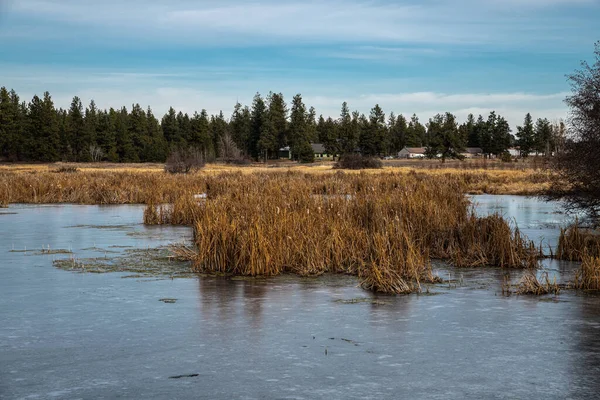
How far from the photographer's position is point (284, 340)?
24.9 ft

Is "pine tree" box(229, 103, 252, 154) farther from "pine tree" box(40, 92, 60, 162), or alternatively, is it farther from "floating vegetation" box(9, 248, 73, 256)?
"floating vegetation" box(9, 248, 73, 256)

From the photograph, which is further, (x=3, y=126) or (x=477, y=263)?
(x=3, y=126)

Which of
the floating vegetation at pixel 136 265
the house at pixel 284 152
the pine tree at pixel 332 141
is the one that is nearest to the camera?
the floating vegetation at pixel 136 265

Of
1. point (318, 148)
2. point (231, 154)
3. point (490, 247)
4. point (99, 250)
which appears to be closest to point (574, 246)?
point (490, 247)

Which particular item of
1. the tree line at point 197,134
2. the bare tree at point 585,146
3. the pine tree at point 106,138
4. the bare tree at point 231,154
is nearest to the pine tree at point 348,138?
the tree line at point 197,134

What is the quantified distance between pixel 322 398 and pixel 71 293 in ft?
19.4

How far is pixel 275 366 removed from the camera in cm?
659

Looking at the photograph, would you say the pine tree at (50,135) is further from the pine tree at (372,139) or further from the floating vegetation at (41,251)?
the floating vegetation at (41,251)

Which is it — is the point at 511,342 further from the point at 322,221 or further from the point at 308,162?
the point at 308,162

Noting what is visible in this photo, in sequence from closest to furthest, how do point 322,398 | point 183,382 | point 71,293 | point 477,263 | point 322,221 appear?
point 322,398
point 183,382
point 71,293
point 477,263
point 322,221

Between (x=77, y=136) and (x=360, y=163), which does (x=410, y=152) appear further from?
(x=360, y=163)

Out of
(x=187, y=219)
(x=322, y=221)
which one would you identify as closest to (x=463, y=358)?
(x=322, y=221)

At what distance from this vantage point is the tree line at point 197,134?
10031cm

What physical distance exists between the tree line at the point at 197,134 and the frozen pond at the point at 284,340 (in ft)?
268
